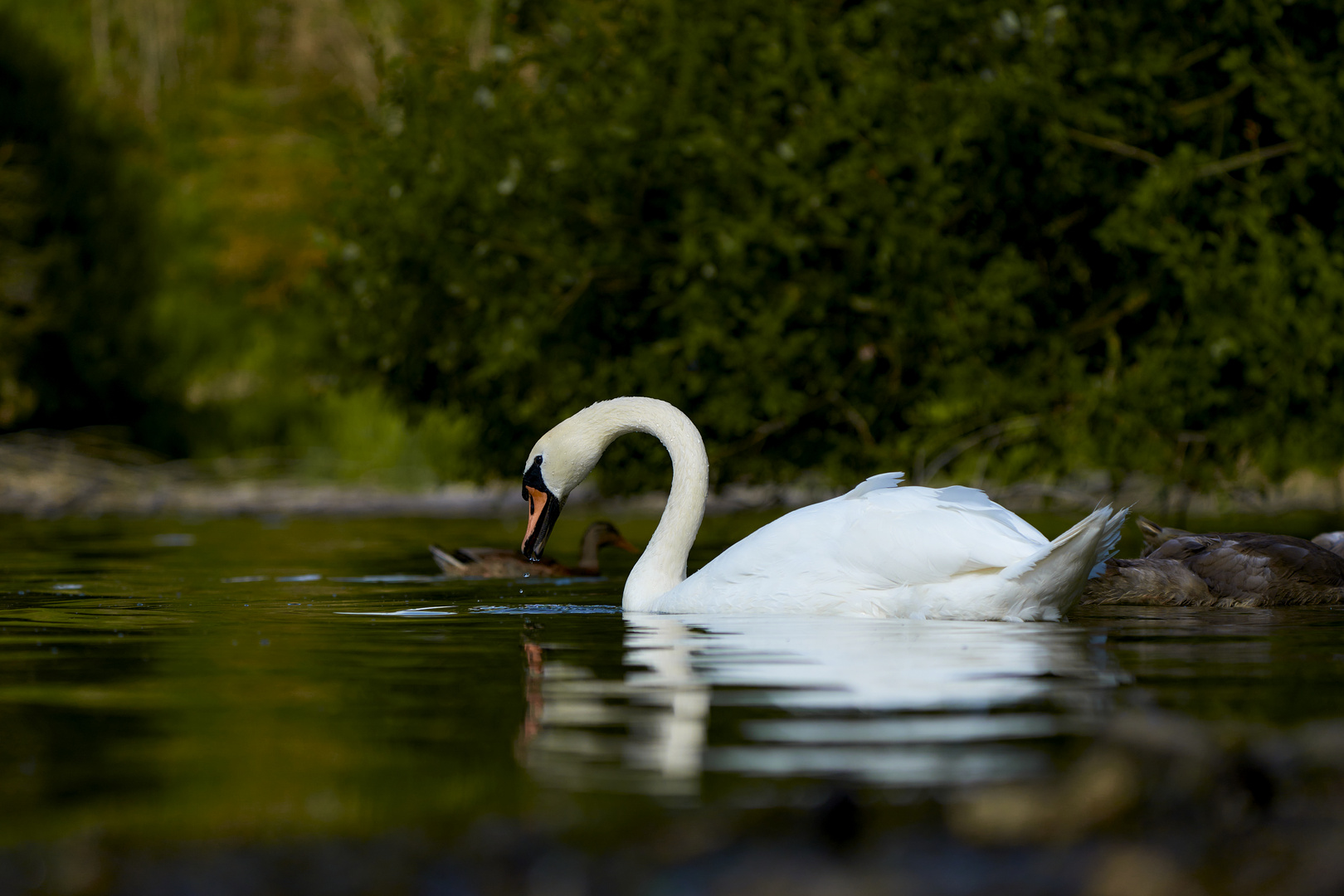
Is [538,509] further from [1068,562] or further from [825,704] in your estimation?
[825,704]

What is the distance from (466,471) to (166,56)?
30477 mm

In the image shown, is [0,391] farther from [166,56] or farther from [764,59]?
[166,56]

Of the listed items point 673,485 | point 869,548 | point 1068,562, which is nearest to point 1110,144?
point 673,485

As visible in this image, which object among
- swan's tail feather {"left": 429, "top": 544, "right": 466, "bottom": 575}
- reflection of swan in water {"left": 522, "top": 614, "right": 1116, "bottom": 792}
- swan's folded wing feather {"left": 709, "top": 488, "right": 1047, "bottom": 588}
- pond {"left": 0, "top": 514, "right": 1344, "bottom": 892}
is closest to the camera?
pond {"left": 0, "top": 514, "right": 1344, "bottom": 892}

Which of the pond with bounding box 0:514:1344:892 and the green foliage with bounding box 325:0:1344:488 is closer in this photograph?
the pond with bounding box 0:514:1344:892

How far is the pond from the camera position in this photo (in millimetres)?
3564

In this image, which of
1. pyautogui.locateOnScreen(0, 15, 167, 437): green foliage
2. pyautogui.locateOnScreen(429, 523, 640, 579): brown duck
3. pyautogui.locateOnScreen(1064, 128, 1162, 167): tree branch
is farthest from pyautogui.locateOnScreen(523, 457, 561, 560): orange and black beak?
pyautogui.locateOnScreen(0, 15, 167, 437): green foliage

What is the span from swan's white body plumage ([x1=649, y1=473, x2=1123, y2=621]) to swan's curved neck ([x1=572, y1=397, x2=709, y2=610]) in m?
0.47

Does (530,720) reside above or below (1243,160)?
below

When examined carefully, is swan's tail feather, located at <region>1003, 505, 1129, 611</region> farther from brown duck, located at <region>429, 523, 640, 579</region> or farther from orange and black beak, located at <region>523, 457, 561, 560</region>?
brown duck, located at <region>429, 523, 640, 579</region>

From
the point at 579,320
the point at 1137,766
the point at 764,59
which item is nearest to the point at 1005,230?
the point at 764,59

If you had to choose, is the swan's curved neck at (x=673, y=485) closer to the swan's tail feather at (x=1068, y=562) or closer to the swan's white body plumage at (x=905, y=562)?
the swan's white body plumage at (x=905, y=562)

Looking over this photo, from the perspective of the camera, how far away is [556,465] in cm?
873

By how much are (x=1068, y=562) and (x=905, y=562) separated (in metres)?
0.70
